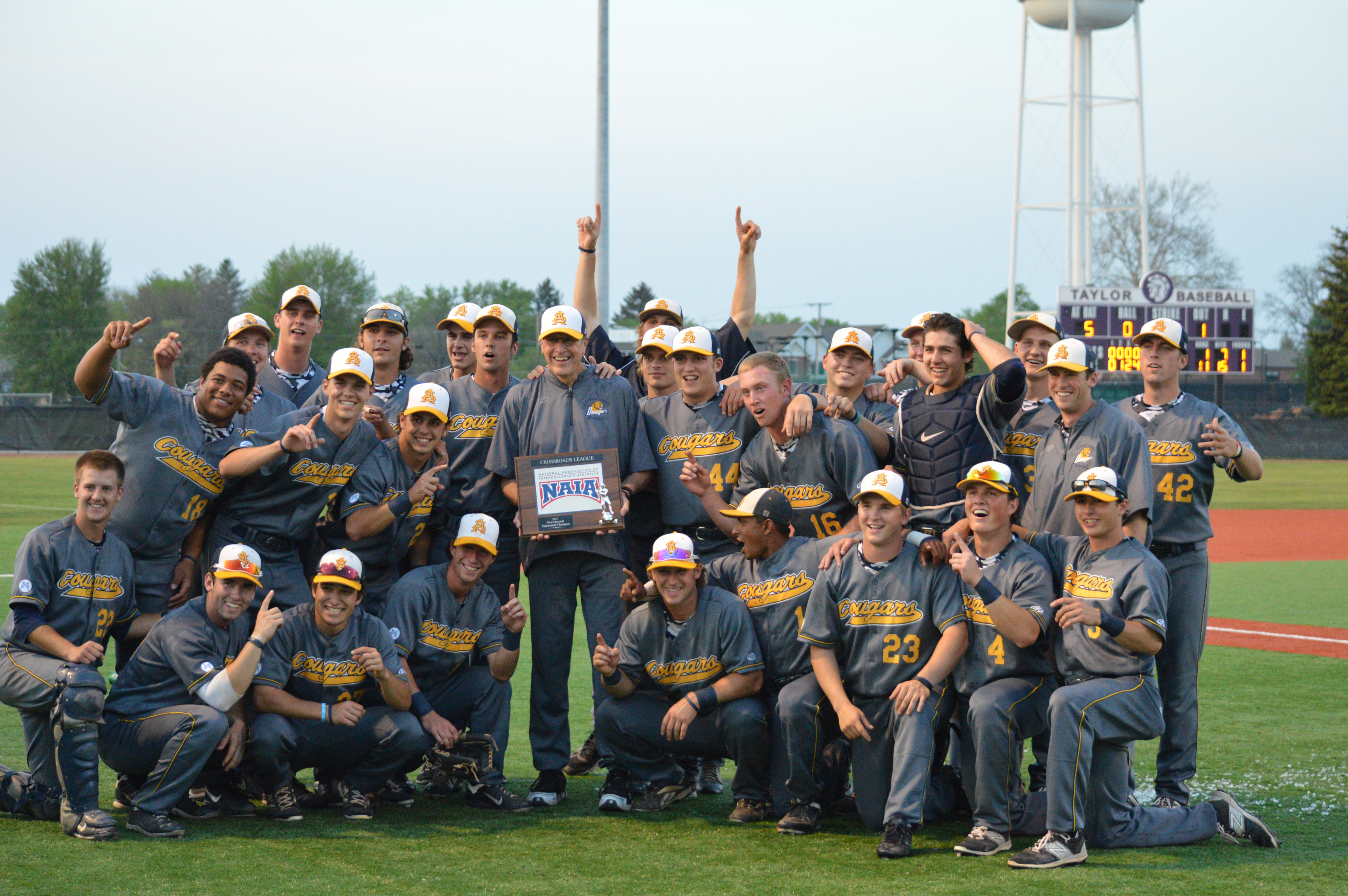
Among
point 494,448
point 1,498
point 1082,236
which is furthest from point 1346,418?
point 494,448

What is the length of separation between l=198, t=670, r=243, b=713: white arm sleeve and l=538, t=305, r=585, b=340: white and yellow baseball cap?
7.82ft

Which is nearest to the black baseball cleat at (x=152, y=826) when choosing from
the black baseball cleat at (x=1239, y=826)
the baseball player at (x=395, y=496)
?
the baseball player at (x=395, y=496)

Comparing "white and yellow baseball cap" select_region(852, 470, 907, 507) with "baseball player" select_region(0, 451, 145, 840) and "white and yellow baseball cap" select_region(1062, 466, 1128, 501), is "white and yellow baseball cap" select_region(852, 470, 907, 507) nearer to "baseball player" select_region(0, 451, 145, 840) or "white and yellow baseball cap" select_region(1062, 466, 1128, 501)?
"white and yellow baseball cap" select_region(1062, 466, 1128, 501)

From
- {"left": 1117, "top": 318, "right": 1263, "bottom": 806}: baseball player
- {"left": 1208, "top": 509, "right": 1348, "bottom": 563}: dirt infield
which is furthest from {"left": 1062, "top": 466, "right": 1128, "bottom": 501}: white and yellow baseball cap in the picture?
{"left": 1208, "top": 509, "right": 1348, "bottom": 563}: dirt infield

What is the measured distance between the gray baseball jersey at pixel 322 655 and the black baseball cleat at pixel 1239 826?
4.02 metres

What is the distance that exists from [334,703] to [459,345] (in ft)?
7.50

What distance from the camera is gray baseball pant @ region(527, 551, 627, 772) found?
6.72 metres

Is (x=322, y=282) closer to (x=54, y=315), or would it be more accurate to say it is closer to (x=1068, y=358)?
(x=54, y=315)

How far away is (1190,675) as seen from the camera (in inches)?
254

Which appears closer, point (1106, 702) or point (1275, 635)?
point (1106, 702)

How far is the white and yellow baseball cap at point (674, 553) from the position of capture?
247 inches

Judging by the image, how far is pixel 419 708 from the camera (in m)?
6.46

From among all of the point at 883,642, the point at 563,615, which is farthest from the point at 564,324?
the point at 883,642

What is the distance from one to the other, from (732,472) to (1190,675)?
8.56ft
